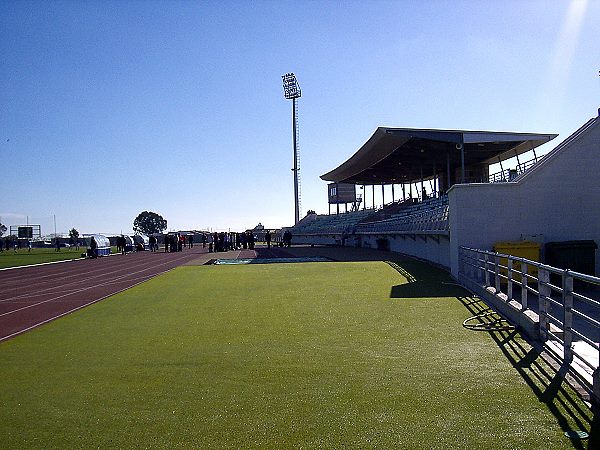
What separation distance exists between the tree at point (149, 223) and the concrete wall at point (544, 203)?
Answer: 17379cm

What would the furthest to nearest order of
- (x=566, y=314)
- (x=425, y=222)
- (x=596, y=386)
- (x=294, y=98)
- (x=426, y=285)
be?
(x=294, y=98), (x=425, y=222), (x=426, y=285), (x=566, y=314), (x=596, y=386)

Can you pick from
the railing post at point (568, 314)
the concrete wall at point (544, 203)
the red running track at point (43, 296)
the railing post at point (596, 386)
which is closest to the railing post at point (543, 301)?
the railing post at point (568, 314)

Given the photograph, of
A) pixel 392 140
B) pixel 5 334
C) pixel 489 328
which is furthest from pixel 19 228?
pixel 489 328

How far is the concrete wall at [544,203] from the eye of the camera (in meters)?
15.0

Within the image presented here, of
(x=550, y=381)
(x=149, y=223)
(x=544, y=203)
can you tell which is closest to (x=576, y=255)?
(x=544, y=203)

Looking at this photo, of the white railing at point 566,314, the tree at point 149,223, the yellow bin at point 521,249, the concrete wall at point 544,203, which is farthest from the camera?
the tree at point 149,223

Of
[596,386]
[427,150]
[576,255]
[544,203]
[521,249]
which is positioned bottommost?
[596,386]

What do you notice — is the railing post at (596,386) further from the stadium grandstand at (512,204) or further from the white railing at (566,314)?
the stadium grandstand at (512,204)

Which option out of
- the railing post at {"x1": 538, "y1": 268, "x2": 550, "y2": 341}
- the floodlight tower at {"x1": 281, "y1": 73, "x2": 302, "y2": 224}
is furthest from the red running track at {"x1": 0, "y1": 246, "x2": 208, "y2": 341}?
the floodlight tower at {"x1": 281, "y1": 73, "x2": 302, "y2": 224}

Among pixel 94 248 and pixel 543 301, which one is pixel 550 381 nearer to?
pixel 543 301

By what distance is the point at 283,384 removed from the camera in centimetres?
581

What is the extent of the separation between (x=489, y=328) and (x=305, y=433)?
488cm

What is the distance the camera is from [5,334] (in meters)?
9.82

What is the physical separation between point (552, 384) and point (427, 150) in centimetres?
3518
